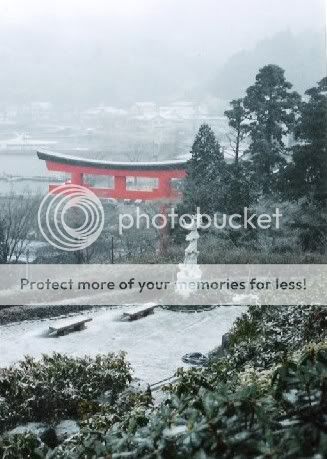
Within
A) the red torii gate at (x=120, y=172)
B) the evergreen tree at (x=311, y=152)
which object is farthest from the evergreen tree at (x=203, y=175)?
the evergreen tree at (x=311, y=152)

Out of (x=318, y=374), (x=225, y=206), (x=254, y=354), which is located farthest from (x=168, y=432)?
(x=225, y=206)

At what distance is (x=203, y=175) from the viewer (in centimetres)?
318

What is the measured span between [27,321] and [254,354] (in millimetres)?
1223

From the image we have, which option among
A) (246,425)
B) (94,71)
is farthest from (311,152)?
(246,425)

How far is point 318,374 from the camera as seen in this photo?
99 centimetres

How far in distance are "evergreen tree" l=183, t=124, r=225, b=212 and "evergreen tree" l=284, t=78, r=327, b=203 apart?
1.28ft

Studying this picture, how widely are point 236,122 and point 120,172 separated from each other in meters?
0.69

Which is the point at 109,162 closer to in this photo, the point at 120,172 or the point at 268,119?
the point at 120,172

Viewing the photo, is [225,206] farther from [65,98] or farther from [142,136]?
[65,98]

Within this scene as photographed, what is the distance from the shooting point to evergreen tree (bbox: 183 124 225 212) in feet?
10.3

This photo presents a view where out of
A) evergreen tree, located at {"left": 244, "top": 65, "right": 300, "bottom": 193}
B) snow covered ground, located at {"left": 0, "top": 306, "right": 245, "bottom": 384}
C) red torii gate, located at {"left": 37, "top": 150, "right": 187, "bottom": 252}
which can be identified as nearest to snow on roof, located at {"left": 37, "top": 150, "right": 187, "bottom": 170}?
red torii gate, located at {"left": 37, "top": 150, "right": 187, "bottom": 252}

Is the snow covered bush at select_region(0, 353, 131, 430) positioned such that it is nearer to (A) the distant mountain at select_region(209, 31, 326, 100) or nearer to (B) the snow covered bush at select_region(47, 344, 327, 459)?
(A) the distant mountain at select_region(209, 31, 326, 100)

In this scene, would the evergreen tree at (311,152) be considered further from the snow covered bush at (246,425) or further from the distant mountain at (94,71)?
the snow covered bush at (246,425)

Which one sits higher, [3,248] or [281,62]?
[281,62]
